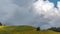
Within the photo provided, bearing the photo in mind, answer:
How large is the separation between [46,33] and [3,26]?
44055mm

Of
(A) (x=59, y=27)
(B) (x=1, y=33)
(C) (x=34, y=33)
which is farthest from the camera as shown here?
(A) (x=59, y=27)

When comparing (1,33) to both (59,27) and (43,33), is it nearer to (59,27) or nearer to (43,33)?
(43,33)

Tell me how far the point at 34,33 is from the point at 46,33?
256 inches

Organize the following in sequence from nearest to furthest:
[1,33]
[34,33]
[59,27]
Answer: [34,33] < [1,33] < [59,27]

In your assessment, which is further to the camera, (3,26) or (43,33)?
(3,26)

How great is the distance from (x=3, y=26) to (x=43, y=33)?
140 feet

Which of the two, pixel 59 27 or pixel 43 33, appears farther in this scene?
pixel 59 27

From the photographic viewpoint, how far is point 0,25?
135875 mm

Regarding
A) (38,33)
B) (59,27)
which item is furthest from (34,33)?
(59,27)

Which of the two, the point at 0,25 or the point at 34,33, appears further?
the point at 0,25

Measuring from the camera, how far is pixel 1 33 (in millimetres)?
102812

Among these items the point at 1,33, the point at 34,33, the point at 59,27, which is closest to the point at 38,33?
the point at 34,33

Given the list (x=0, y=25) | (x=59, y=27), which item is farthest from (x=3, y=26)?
(x=59, y=27)

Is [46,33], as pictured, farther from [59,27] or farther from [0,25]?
[0,25]
